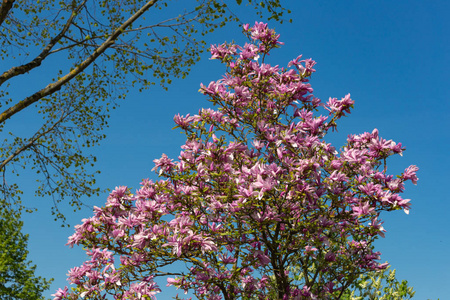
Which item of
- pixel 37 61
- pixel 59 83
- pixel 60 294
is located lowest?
pixel 60 294

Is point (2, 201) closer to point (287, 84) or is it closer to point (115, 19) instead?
point (115, 19)

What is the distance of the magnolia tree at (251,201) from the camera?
642 centimetres

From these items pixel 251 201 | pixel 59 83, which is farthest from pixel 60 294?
pixel 59 83

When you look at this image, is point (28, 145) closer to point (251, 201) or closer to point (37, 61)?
point (37, 61)

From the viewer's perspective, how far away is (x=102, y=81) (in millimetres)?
15164

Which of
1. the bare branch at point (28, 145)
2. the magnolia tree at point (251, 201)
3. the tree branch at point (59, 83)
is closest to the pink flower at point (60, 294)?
the magnolia tree at point (251, 201)

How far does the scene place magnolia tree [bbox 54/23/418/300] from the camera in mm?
6422

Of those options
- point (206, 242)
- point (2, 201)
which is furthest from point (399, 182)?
point (2, 201)

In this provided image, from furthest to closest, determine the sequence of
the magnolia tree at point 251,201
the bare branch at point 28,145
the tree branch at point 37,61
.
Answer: the bare branch at point 28,145 < the tree branch at point 37,61 < the magnolia tree at point 251,201

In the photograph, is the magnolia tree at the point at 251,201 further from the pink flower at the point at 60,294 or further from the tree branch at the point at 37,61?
the tree branch at the point at 37,61

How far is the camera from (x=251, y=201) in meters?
6.00

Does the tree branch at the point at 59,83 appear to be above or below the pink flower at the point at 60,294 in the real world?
above

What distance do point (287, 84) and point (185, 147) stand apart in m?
2.36

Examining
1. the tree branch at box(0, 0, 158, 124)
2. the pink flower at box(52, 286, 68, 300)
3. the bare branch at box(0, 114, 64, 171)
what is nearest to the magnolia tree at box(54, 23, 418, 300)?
the pink flower at box(52, 286, 68, 300)
